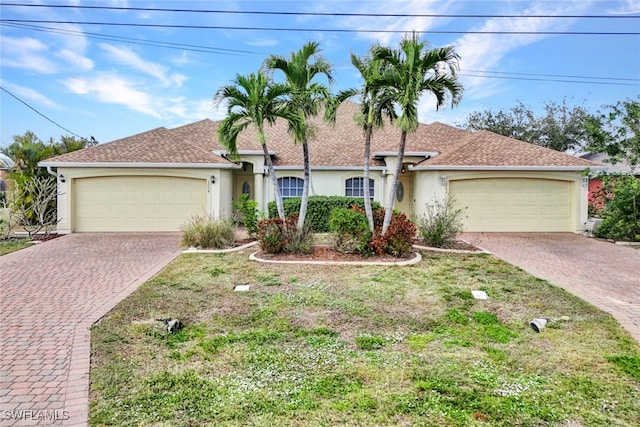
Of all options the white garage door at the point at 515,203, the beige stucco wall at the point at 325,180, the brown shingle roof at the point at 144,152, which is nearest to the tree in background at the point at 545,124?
the white garage door at the point at 515,203

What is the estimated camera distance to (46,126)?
1048 inches

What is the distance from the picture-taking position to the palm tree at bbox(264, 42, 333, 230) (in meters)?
10.4

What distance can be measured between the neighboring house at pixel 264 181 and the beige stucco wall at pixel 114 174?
0.12ft

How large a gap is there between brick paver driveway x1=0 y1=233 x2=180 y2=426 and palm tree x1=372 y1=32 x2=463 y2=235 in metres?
7.32

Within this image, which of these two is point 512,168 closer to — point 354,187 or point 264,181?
point 354,187

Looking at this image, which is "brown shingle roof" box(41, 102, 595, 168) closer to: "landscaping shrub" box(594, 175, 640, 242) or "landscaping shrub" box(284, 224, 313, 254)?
"landscaping shrub" box(594, 175, 640, 242)

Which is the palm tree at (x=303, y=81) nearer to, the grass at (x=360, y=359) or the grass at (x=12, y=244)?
the grass at (x=360, y=359)

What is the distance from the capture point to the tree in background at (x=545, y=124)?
→ 100 ft

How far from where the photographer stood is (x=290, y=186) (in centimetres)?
1812

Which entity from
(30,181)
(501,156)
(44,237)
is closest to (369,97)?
(501,156)

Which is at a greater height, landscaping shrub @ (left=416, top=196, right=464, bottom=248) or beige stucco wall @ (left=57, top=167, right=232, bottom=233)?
beige stucco wall @ (left=57, top=167, right=232, bottom=233)

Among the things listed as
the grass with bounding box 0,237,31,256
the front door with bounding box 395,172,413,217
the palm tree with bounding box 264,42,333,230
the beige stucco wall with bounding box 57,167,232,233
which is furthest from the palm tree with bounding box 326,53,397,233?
the grass with bounding box 0,237,31,256

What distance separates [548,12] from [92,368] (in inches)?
705

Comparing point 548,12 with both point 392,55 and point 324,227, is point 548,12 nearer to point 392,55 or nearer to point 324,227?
point 392,55
